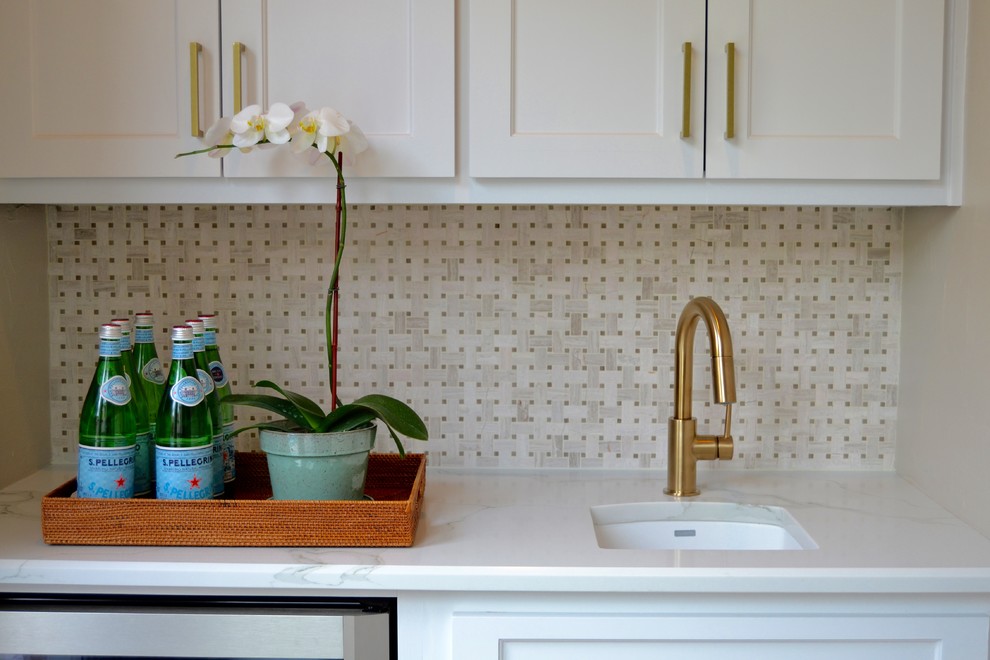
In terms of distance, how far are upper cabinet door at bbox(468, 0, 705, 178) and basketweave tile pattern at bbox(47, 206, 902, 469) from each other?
1.06ft

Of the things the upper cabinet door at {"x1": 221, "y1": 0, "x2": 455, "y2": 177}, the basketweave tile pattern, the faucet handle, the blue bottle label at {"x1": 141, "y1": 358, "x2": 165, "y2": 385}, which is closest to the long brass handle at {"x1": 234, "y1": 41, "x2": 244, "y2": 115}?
the upper cabinet door at {"x1": 221, "y1": 0, "x2": 455, "y2": 177}

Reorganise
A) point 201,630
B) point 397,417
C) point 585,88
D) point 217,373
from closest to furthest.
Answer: point 201,630
point 397,417
point 585,88
point 217,373

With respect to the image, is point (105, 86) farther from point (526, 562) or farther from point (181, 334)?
point (526, 562)

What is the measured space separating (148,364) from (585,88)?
0.93m

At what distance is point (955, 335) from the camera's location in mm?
1656

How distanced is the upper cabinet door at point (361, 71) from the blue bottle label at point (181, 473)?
1.65ft

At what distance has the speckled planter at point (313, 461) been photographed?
1479 millimetres

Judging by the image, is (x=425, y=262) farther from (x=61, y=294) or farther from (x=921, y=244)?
(x=921, y=244)

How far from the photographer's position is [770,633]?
54.2 inches

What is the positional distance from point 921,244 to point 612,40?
764 mm

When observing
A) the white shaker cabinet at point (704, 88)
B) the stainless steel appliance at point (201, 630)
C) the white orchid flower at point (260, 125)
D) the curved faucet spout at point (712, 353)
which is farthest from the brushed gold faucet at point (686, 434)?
the white orchid flower at point (260, 125)

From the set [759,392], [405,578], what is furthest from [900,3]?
[405,578]

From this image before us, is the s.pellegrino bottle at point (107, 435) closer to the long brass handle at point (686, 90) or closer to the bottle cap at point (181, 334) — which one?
the bottle cap at point (181, 334)

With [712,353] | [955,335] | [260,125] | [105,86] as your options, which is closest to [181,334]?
[260,125]
